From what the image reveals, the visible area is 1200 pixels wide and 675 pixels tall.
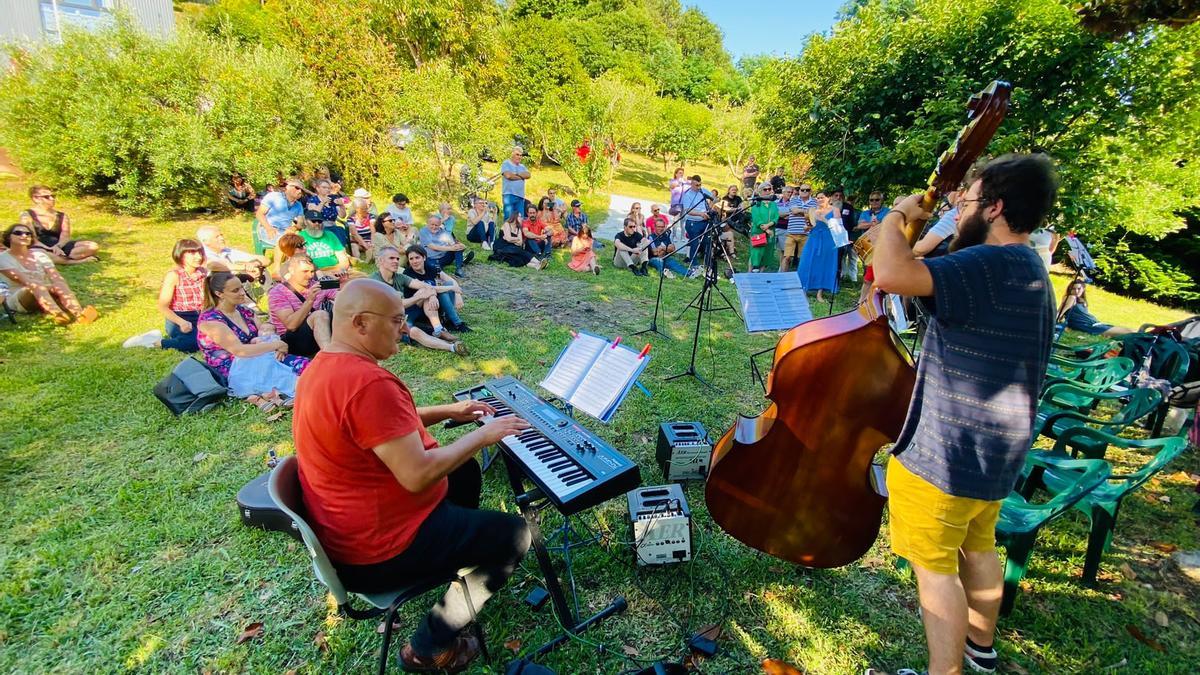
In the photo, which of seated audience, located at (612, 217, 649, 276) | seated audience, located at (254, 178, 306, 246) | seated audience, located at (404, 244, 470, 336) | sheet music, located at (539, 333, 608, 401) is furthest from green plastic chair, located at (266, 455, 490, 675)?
seated audience, located at (612, 217, 649, 276)

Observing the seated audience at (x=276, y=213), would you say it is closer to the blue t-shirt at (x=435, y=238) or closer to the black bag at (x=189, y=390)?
the blue t-shirt at (x=435, y=238)

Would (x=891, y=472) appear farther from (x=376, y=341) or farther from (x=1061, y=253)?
(x=1061, y=253)

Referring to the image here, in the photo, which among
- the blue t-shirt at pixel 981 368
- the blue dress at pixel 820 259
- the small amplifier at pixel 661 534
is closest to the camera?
the blue t-shirt at pixel 981 368

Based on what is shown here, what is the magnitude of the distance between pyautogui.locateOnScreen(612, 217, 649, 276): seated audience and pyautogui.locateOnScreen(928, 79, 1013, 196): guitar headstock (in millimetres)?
8131

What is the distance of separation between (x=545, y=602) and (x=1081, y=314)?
10176 mm

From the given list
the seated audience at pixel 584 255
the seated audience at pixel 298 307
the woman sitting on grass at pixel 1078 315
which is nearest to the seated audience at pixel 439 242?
the seated audience at pixel 584 255

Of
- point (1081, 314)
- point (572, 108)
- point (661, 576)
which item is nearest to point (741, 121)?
point (572, 108)

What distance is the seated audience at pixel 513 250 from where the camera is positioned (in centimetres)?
1012

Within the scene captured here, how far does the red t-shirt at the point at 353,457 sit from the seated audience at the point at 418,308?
155 inches

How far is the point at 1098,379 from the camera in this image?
4.39 m

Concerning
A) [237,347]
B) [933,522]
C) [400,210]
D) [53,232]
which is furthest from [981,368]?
[53,232]

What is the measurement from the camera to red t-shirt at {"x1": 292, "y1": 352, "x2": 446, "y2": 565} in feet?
6.03

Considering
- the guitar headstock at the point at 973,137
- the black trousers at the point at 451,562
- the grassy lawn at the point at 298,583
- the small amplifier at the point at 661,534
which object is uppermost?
the guitar headstock at the point at 973,137

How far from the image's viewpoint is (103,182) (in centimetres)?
1122
